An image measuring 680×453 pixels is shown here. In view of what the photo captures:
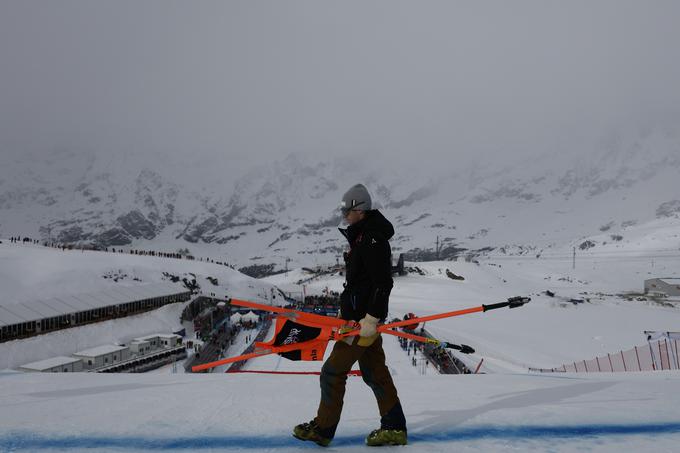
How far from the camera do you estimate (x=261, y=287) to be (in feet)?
172

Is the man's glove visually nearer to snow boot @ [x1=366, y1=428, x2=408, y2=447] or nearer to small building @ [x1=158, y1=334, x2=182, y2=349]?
snow boot @ [x1=366, y1=428, x2=408, y2=447]

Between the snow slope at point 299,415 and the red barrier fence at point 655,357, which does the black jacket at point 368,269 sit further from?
the red barrier fence at point 655,357

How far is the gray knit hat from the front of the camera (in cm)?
341

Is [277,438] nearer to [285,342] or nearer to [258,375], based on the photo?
[285,342]

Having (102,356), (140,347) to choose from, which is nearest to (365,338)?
(102,356)

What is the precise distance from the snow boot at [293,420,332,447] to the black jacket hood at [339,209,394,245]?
1.42 meters

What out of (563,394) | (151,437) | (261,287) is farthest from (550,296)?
(151,437)

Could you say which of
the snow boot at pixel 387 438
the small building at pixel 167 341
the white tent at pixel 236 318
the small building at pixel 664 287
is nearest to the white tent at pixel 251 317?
the white tent at pixel 236 318

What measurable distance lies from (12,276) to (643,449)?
3701 cm

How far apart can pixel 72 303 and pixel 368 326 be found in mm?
29512

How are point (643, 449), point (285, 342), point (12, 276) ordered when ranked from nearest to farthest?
point (643, 449)
point (285, 342)
point (12, 276)

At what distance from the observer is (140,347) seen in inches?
953

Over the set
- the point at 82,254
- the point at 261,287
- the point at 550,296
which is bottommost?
the point at 550,296

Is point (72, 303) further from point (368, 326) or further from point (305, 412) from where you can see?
point (368, 326)
